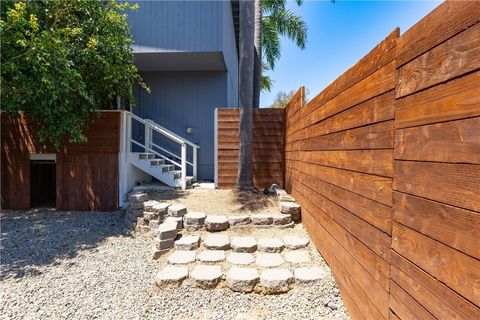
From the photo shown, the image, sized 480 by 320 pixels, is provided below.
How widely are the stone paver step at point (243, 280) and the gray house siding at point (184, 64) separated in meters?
5.46

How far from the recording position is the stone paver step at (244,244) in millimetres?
3615

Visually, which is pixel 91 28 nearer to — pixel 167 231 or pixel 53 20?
pixel 53 20

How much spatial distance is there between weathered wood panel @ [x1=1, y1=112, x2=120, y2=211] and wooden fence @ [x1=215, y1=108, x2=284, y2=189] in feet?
7.41

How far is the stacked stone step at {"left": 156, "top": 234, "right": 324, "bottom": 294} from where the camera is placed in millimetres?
2869

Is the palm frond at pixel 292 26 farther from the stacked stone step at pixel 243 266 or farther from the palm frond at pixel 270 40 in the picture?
the stacked stone step at pixel 243 266

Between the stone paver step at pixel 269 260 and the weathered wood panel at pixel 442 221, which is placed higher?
A: the weathered wood panel at pixel 442 221

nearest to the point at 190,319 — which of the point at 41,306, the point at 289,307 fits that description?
the point at 289,307

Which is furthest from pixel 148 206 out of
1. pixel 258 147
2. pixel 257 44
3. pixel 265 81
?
pixel 265 81

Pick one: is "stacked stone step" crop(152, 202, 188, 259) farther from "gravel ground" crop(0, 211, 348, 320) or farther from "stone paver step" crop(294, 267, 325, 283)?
"stone paver step" crop(294, 267, 325, 283)

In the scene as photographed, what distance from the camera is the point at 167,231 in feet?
12.7

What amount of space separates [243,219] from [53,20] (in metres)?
5.22

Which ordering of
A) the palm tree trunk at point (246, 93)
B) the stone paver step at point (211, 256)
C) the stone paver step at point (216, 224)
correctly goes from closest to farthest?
the stone paver step at point (211, 256)
the stone paver step at point (216, 224)
the palm tree trunk at point (246, 93)

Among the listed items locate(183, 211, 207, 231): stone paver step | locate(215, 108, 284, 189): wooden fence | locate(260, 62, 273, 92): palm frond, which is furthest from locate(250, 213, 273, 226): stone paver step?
locate(260, 62, 273, 92): palm frond

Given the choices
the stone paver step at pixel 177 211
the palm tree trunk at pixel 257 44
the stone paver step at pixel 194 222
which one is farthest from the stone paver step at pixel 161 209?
the palm tree trunk at pixel 257 44
